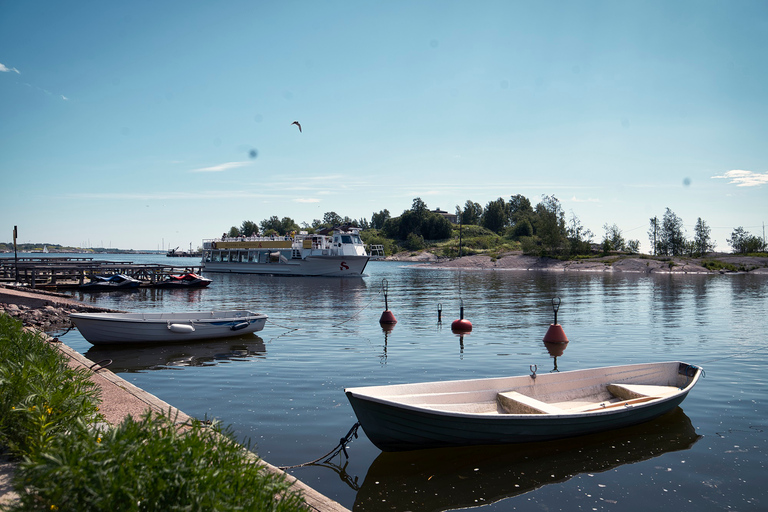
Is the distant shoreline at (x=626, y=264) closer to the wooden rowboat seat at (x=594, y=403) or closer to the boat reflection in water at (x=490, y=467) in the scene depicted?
the wooden rowboat seat at (x=594, y=403)

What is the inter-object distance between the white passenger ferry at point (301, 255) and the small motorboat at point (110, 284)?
26.1 m

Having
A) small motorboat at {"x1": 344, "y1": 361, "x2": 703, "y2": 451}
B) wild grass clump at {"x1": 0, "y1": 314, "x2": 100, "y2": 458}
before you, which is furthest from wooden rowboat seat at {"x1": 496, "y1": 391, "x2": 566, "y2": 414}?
wild grass clump at {"x1": 0, "y1": 314, "x2": 100, "y2": 458}

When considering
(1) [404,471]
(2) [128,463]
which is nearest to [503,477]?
(1) [404,471]

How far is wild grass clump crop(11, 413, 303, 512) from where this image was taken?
337 cm

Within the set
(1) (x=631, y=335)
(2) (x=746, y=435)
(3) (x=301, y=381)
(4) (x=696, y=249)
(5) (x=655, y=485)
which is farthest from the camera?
(4) (x=696, y=249)

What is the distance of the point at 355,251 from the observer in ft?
216

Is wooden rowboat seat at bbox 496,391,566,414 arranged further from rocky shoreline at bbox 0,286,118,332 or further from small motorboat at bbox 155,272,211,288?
small motorboat at bbox 155,272,211,288

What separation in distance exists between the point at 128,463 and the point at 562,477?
6835 millimetres

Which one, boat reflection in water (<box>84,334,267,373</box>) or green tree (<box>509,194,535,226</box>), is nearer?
boat reflection in water (<box>84,334,267,373</box>)

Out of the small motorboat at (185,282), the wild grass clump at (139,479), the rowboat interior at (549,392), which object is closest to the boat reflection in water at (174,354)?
the rowboat interior at (549,392)

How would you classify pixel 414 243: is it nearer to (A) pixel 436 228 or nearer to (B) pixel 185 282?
→ (A) pixel 436 228

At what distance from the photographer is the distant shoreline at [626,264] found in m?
78.9

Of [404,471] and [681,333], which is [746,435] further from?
[681,333]

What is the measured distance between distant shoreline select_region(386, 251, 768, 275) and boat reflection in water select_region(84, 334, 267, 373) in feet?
249
